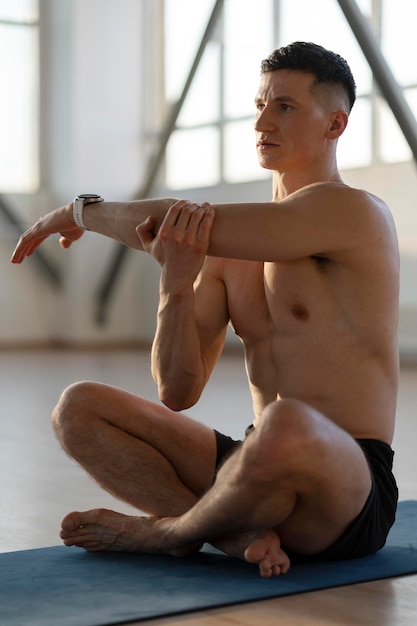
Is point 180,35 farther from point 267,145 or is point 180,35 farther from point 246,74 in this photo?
point 267,145

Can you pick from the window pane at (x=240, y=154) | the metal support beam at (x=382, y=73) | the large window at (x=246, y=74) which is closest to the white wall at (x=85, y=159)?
the large window at (x=246, y=74)

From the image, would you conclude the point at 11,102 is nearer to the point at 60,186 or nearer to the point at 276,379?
the point at 60,186

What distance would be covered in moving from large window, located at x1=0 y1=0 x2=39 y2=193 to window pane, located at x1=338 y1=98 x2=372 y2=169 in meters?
3.72

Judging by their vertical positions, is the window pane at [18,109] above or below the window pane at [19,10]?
below

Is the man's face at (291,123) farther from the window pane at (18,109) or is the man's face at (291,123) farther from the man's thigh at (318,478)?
the window pane at (18,109)

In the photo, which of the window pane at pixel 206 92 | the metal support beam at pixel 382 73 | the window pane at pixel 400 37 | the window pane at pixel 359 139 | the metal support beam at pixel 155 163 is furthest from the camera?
the window pane at pixel 206 92

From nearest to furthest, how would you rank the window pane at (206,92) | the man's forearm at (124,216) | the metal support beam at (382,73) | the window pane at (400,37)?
the man's forearm at (124,216), the metal support beam at (382,73), the window pane at (400,37), the window pane at (206,92)

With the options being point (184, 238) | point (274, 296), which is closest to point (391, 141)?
point (274, 296)

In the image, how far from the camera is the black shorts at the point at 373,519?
7.13 ft

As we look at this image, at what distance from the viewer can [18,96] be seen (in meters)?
11.1

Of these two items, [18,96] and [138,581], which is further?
[18,96]

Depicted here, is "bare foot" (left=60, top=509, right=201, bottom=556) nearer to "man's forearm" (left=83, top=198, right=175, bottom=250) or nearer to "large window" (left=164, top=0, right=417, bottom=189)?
"man's forearm" (left=83, top=198, right=175, bottom=250)

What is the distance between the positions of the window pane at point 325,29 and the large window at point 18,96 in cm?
287

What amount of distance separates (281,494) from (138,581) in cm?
33
